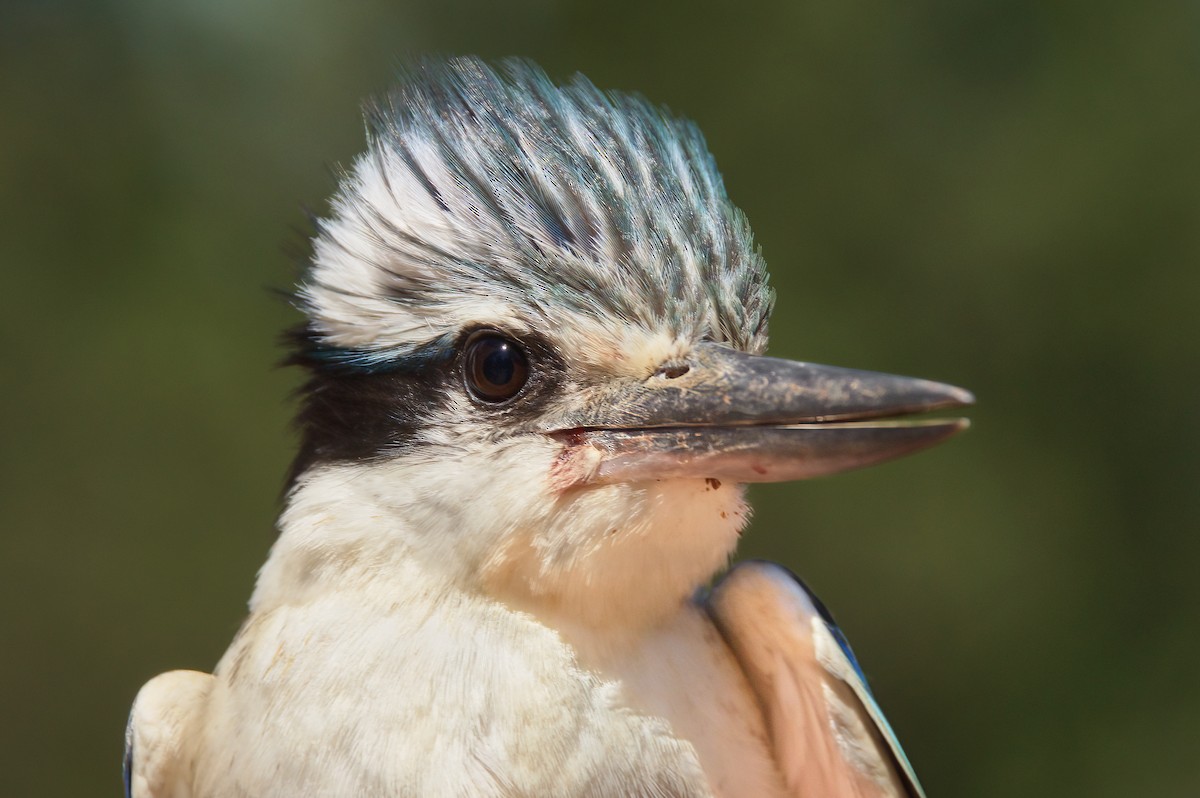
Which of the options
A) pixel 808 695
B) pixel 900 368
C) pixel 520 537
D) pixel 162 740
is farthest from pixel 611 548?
pixel 900 368

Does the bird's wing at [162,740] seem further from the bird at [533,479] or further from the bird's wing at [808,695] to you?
the bird's wing at [808,695]

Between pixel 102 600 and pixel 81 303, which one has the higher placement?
pixel 81 303

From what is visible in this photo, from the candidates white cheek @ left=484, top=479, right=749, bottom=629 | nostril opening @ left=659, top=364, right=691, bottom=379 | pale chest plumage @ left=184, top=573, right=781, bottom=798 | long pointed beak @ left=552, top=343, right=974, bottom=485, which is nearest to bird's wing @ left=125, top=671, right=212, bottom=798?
pale chest plumage @ left=184, top=573, right=781, bottom=798

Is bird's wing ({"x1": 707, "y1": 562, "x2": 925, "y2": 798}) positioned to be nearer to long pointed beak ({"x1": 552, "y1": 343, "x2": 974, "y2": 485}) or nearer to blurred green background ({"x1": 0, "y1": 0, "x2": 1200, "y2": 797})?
long pointed beak ({"x1": 552, "y1": 343, "x2": 974, "y2": 485})

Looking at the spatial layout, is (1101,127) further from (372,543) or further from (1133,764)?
(372,543)

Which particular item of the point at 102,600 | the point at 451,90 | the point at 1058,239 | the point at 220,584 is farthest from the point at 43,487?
the point at 1058,239

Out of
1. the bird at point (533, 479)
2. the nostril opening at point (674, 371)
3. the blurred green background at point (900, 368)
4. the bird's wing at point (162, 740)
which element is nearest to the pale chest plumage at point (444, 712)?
the bird at point (533, 479)
